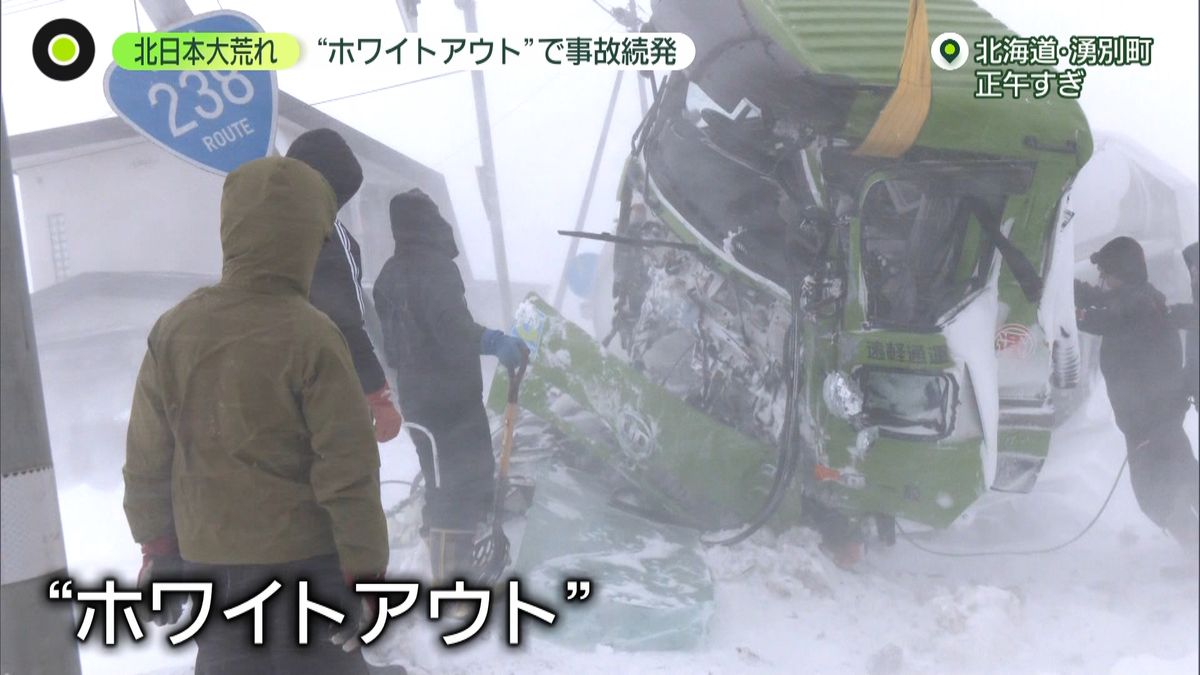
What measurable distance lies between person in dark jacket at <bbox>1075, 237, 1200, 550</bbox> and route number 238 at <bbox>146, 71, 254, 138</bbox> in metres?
2.59

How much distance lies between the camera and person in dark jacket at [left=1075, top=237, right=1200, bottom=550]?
265cm

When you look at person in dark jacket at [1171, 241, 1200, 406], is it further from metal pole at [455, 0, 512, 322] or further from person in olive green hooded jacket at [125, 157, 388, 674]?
person in olive green hooded jacket at [125, 157, 388, 674]

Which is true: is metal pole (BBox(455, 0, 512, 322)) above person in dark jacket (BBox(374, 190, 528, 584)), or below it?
above

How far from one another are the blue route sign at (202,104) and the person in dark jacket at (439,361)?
0.47 meters

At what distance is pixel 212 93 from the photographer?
2539 millimetres

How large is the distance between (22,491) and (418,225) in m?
1.26

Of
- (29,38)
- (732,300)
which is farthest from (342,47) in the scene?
(732,300)

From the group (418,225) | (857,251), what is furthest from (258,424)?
(857,251)

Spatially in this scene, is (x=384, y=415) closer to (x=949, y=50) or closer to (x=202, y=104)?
(x=202, y=104)

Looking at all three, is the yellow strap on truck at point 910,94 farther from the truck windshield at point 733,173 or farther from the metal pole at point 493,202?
the metal pole at point 493,202

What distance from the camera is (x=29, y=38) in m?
2.57

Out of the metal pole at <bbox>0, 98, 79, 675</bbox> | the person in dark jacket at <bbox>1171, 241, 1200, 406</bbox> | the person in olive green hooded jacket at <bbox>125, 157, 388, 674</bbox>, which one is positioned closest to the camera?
the person in olive green hooded jacket at <bbox>125, 157, 388, 674</bbox>

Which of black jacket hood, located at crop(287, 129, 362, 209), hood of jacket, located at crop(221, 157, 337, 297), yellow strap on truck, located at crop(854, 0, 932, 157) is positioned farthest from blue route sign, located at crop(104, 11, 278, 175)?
yellow strap on truck, located at crop(854, 0, 932, 157)

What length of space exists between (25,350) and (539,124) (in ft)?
4.98
